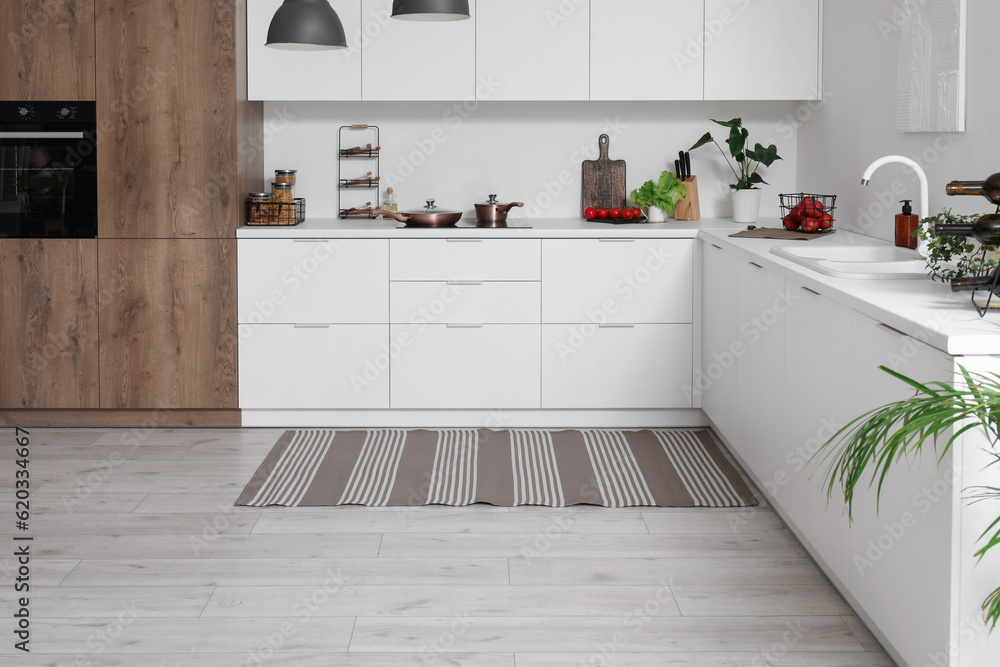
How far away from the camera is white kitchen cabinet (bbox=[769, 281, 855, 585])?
267 centimetres

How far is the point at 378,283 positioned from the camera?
14.7 feet

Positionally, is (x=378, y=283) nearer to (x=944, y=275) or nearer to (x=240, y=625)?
(x=240, y=625)

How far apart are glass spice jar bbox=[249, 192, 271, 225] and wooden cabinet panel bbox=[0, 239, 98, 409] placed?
2.22 feet

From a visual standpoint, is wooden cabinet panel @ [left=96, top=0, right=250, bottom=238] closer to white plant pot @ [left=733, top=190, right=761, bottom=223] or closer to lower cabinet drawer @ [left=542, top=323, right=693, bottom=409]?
lower cabinet drawer @ [left=542, top=323, right=693, bottom=409]

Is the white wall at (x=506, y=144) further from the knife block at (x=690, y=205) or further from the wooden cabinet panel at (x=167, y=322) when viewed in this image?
the wooden cabinet panel at (x=167, y=322)

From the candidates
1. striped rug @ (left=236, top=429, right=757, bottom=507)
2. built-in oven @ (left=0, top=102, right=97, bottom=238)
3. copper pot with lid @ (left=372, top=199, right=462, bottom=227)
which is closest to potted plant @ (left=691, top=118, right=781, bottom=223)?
striped rug @ (left=236, top=429, right=757, bottom=507)

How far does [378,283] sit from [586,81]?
1.30m

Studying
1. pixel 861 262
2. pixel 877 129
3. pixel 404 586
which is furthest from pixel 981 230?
pixel 877 129

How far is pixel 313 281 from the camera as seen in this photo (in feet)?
14.7

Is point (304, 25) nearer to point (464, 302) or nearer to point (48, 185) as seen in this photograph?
point (464, 302)

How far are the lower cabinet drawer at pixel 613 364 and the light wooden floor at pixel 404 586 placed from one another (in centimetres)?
107

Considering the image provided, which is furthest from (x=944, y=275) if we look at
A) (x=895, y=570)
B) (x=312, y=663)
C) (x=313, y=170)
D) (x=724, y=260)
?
(x=313, y=170)

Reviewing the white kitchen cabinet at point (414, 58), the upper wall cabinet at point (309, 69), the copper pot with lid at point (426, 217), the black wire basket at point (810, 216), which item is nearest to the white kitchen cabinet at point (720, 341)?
the black wire basket at point (810, 216)

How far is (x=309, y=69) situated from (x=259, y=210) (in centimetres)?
→ 66
